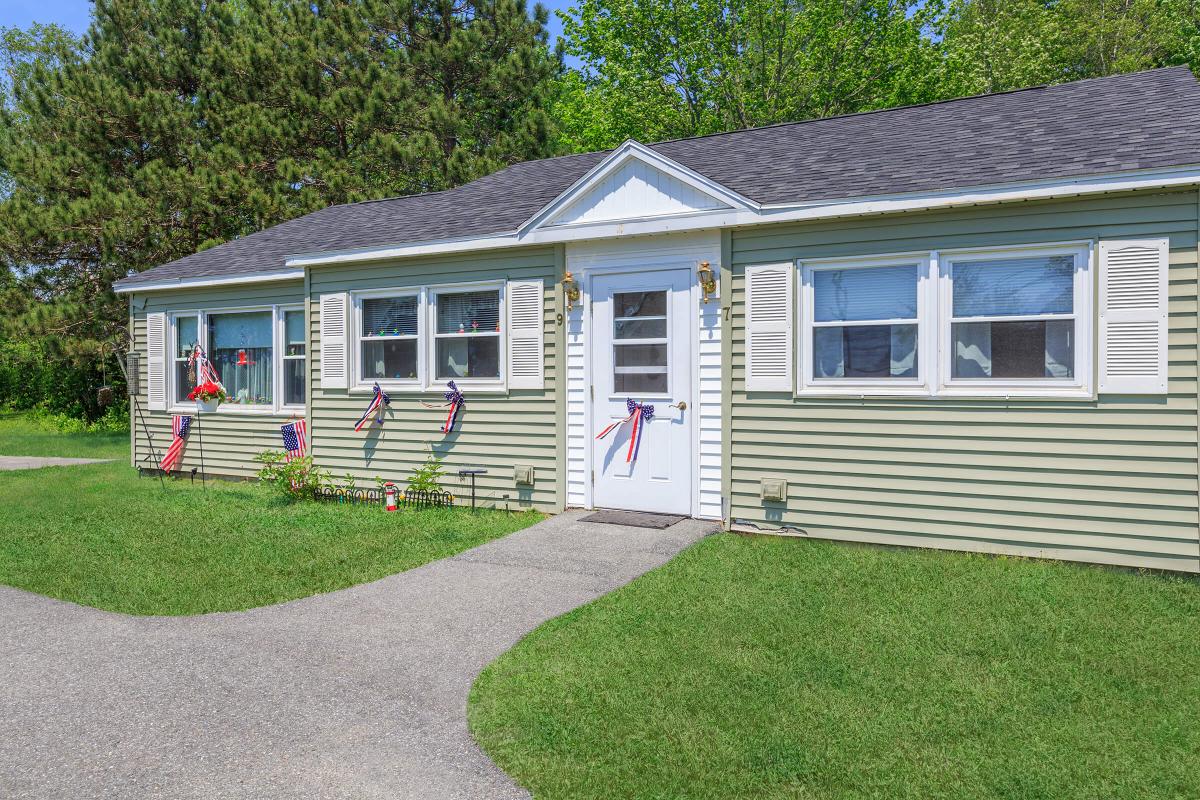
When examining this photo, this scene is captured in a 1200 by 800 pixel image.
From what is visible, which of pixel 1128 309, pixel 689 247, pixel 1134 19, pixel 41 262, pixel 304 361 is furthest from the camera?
pixel 1134 19

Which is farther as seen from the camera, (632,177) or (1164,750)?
(632,177)

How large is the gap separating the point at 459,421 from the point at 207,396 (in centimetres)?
429

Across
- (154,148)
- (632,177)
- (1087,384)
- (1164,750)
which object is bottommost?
(1164,750)

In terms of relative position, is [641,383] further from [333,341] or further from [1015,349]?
[333,341]

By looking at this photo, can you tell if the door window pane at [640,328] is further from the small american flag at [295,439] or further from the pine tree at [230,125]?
the pine tree at [230,125]

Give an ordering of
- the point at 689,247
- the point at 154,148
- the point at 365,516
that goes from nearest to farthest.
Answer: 1. the point at 689,247
2. the point at 365,516
3. the point at 154,148

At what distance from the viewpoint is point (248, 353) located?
1047cm

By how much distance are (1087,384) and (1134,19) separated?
908 inches

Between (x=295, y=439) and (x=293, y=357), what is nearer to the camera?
(x=295, y=439)

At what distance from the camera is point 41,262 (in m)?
17.5

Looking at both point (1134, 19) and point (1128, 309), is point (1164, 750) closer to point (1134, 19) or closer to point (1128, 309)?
point (1128, 309)

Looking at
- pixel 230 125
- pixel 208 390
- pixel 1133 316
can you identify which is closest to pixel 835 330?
pixel 1133 316

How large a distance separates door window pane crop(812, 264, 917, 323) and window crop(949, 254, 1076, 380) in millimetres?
326

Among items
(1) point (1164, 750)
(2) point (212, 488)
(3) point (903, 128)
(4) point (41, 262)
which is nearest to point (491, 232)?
(3) point (903, 128)
